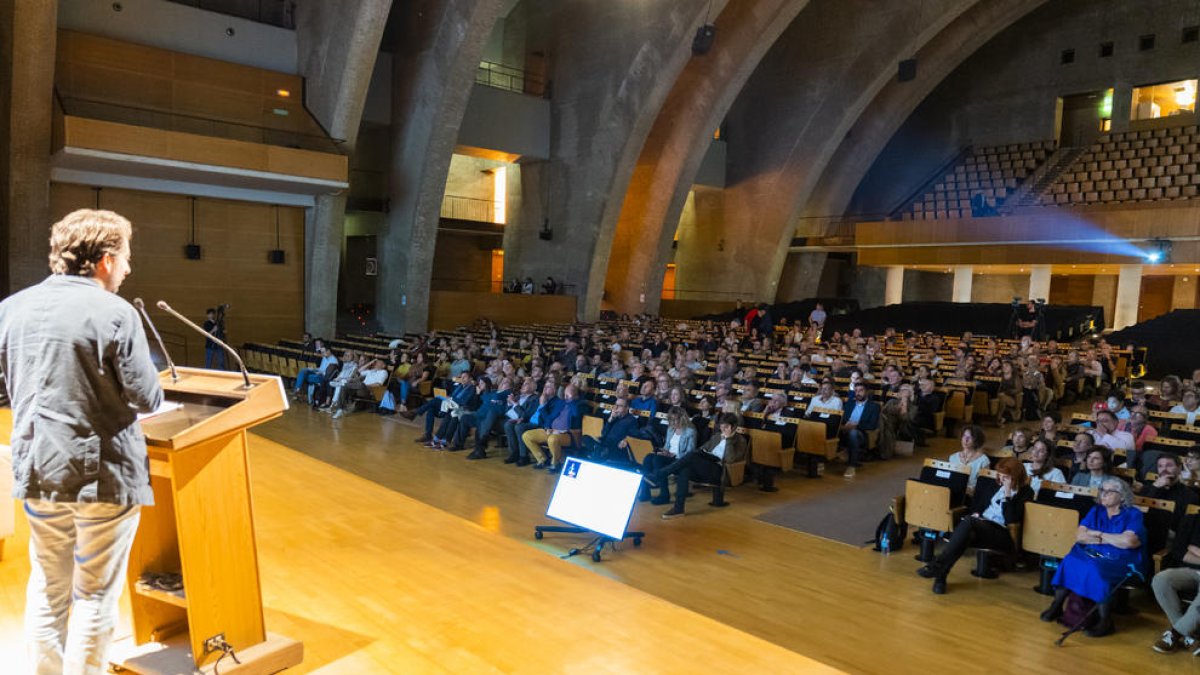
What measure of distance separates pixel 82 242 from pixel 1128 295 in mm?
25129

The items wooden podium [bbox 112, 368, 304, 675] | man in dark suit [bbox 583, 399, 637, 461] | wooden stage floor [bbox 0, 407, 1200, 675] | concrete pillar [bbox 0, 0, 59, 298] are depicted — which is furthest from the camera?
concrete pillar [bbox 0, 0, 59, 298]

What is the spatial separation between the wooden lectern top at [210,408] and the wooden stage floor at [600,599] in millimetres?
972

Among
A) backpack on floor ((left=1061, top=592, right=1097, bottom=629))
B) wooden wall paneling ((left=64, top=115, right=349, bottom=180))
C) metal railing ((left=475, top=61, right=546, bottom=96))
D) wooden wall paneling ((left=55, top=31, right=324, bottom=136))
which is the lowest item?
backpack on floor ((left=1061, top=592, right=1097, bottom=629))

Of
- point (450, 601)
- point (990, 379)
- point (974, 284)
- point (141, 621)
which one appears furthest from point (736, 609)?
point (974, 284)

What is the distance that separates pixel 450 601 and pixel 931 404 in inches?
301

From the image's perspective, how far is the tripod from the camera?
17.7ft

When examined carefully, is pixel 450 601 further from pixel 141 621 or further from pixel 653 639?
pixel 141 621

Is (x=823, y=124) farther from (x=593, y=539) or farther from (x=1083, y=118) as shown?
(x=593, y=539)

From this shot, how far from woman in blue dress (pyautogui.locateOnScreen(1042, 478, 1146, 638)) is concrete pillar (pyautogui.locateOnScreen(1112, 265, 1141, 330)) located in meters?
20.1

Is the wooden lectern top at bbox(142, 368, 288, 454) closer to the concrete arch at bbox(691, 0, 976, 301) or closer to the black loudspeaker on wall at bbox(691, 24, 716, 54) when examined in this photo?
the black loudspeaker on wall at bbox(691, 24, 716, 54)

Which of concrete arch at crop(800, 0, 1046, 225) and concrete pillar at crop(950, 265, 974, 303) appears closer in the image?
concrete arch at crop(800, 0, 1046, 225)

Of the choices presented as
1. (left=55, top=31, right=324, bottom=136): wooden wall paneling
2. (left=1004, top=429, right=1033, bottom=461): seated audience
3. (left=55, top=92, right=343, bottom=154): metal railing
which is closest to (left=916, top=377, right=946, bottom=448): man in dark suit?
(left=1004, top=429, right=1033, bottom=461): seated audience

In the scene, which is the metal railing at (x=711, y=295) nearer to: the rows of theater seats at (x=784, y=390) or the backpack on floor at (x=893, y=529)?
the rows of theater seats at (x=784, y=390)

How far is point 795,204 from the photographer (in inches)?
975
